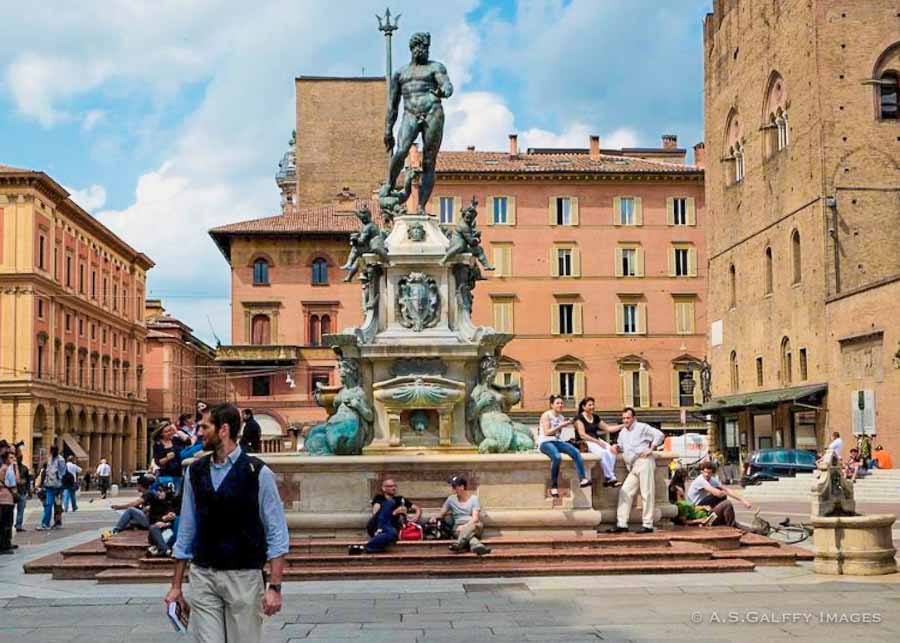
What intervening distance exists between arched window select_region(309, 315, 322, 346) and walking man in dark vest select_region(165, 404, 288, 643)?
62.5 m

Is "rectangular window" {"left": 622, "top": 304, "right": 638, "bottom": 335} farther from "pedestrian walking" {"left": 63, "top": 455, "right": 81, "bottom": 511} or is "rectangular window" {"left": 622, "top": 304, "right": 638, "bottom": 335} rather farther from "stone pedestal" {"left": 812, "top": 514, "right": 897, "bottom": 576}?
"stone pedestal" {"left": 812, "top": 514, "right": 897, "bottom": 576}

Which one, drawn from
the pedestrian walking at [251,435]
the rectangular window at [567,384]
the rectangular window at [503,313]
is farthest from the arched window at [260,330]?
the pedestrian walking at [251,435]

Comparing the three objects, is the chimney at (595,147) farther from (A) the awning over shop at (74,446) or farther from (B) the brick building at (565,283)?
(A) the awning over shop at (74,446)

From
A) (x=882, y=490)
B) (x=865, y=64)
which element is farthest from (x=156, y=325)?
(x=882, y=490)

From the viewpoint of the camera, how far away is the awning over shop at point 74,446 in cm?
5847

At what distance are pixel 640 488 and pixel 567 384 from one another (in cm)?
5078

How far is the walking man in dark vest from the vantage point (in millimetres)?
5984

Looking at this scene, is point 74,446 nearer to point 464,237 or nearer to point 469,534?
point 464,237

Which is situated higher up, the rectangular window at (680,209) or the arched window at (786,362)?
the rectangular window at (680,209)

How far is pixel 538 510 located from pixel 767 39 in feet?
139

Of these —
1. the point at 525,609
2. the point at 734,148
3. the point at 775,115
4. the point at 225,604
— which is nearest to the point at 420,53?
the point at 525,609

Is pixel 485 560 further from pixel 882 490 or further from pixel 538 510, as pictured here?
pixel 882 490

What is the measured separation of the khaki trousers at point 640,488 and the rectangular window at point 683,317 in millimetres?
52637

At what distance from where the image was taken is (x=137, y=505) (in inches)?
647
